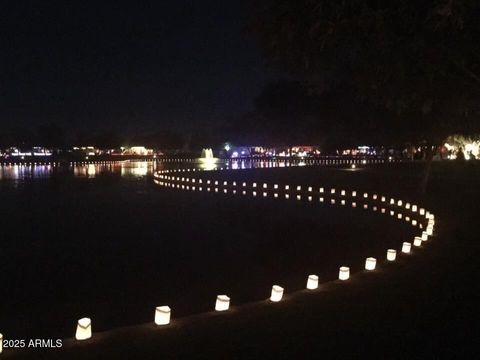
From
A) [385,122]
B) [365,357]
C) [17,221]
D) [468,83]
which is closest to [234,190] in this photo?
[385,122]

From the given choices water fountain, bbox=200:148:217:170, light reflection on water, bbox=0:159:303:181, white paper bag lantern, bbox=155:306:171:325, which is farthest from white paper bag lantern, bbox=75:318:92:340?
water fountain, bbox=200:148:217:170

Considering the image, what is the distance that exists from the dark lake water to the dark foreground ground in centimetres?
129

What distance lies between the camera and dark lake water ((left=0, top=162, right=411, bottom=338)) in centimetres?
764

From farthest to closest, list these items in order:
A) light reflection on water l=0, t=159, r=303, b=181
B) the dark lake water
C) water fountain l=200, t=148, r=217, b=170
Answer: water fountain l=200, t=148, r=217, b=170 < light reflection on water l=0, t=159, r=303, b=181 < the dark lake water

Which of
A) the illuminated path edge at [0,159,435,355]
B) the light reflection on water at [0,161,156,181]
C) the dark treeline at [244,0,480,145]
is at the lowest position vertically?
the light reflection on water at [0,161,156,181]

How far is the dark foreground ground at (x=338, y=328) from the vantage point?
5.19 metres

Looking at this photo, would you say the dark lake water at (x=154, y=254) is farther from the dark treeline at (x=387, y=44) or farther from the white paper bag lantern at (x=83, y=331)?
the dark treeline at (x=387, y=44)

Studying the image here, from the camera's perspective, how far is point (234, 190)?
82.1ft

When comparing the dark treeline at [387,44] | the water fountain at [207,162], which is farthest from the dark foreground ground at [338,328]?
the water fountain at [207,162]

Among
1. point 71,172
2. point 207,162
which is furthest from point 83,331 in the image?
point 207,162

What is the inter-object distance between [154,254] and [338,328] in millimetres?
5969

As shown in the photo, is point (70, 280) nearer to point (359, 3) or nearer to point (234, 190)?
point (359, 3)

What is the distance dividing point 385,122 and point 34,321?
56.7 ft

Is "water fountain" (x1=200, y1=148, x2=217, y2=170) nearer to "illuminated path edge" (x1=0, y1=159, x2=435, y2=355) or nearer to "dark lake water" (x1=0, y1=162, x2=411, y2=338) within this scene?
"illuminated path edge" (x1=0, y1=159, x2=435, y2=355)
